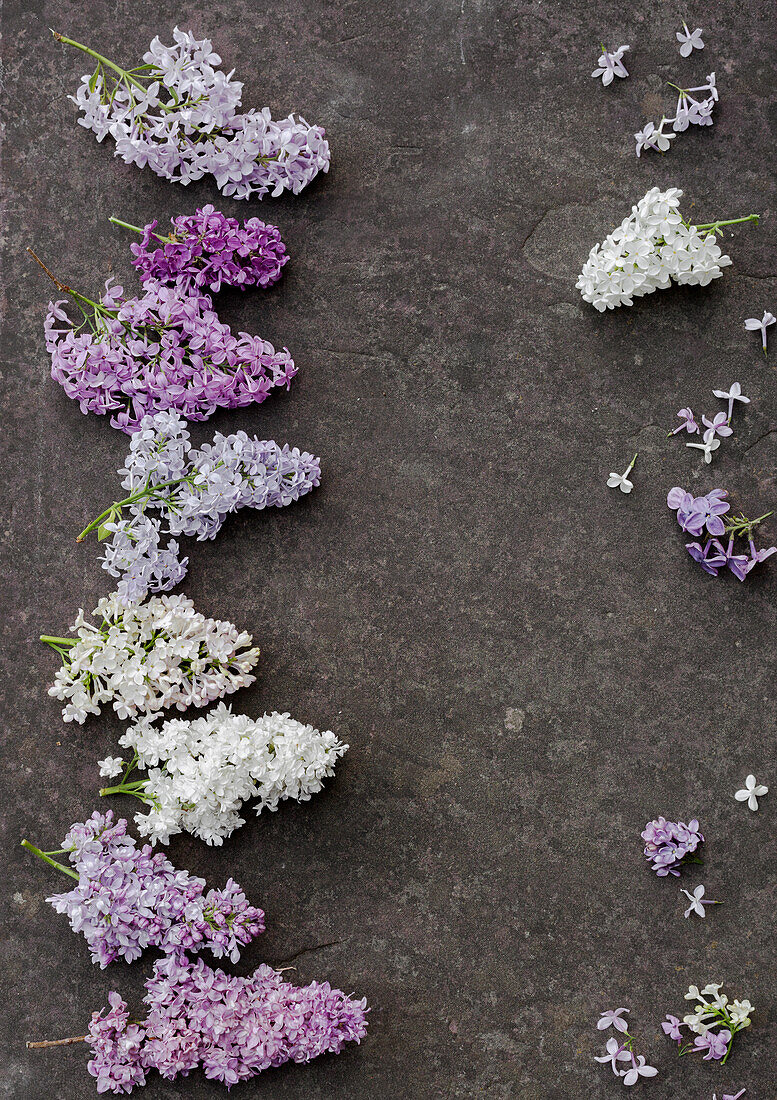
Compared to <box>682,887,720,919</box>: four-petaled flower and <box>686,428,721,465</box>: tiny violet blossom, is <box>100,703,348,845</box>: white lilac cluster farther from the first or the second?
<box>686,428,721,465</box>: tiny violet blossom

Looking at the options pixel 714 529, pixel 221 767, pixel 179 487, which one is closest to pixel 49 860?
pixel 221 767

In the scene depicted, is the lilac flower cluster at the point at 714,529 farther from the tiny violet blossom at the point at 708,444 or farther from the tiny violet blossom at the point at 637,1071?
the tiny violet blossom at the point at 637,1071

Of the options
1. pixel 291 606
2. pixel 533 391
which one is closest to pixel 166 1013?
pixel 291 606

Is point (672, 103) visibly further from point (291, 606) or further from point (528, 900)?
point (528, 900)

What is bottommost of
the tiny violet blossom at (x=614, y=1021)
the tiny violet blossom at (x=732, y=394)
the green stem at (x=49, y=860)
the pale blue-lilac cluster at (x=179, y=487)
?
the green stem at (x=49, y=860)

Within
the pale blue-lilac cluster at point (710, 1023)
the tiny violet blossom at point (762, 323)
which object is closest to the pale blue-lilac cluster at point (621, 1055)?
the pale blue-lilac cluster at point (710, 1023)

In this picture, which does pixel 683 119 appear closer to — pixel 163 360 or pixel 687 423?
pixel 687 423
